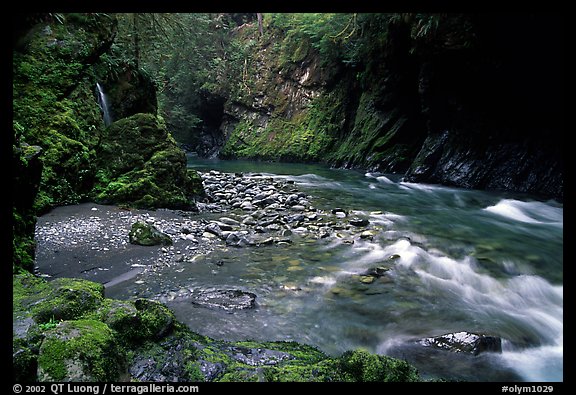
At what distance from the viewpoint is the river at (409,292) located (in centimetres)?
331

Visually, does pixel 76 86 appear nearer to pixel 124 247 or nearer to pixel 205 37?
pixel 124 247

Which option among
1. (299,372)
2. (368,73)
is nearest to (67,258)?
(299,372)

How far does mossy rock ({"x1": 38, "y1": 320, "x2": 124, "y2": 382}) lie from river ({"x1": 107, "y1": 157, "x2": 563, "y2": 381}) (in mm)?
1276

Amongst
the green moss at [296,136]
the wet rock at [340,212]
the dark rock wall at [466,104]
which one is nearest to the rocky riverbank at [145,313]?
the wet rock at [340,212]

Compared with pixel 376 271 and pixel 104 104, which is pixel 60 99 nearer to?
pixel 104 104

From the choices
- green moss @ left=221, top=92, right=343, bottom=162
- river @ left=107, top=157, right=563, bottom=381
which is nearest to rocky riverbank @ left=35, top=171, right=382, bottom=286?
river @ left=107, top=157, right=563, bottom=381

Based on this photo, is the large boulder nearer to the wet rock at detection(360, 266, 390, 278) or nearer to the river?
the river

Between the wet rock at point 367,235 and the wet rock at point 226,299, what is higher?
the wet rock at point 226,299

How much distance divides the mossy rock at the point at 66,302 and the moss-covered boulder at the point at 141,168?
521 centimetres

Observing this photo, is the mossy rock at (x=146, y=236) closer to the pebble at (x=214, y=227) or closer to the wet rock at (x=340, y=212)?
the pebble at (x=214, y=227)

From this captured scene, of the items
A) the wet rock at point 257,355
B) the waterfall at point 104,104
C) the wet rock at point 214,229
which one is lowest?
the wet rock at point 214,229

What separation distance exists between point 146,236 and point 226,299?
7.99 feet

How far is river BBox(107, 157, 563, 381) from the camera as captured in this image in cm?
331

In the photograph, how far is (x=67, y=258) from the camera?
4695 mm
